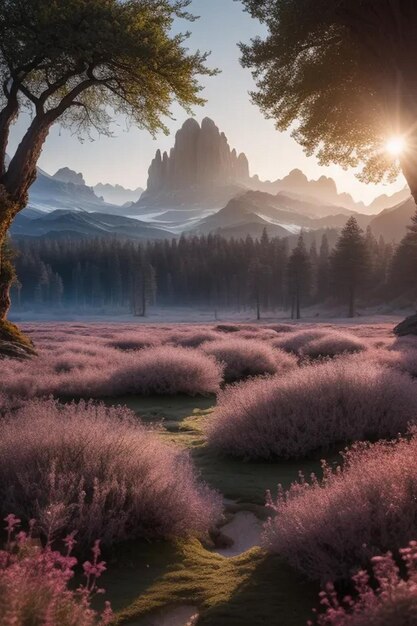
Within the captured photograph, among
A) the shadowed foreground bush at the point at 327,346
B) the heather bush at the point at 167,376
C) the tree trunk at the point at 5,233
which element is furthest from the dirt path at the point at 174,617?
the shadowed foreground bush at the point at 327,346

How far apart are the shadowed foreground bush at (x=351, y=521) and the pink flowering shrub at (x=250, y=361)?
10.2m

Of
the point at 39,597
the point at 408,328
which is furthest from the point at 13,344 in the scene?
the point at 408,328

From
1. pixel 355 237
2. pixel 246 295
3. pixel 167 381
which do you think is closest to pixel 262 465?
pixel 167 381

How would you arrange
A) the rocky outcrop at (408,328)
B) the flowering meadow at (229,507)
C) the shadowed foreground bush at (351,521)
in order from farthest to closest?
1. the rocky outcrop at (408,328)
2. the shadowed foreground bush at (351,521)
3. the flowering meadow at (229,507)

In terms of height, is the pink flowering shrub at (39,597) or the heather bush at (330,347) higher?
the pink flowering shrub at (39,597)

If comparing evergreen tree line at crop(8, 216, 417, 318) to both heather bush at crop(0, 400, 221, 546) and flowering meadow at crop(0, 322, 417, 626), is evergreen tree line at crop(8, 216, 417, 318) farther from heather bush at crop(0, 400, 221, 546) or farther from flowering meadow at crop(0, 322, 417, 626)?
heather bush at crop(0, 400, 221, 546)

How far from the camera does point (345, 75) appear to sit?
11.7 meters

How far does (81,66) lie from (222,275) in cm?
10272

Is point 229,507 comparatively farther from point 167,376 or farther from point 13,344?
point 13,344

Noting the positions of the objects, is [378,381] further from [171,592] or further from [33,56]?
[33,56]

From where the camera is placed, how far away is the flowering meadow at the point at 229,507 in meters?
2.54

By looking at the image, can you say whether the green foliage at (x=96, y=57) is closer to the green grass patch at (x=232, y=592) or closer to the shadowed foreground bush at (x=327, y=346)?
the shadowed foreground bush at (x=327, y=346)

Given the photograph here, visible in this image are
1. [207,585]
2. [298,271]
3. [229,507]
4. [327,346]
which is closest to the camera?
[207,585]

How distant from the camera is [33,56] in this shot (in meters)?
13.8
